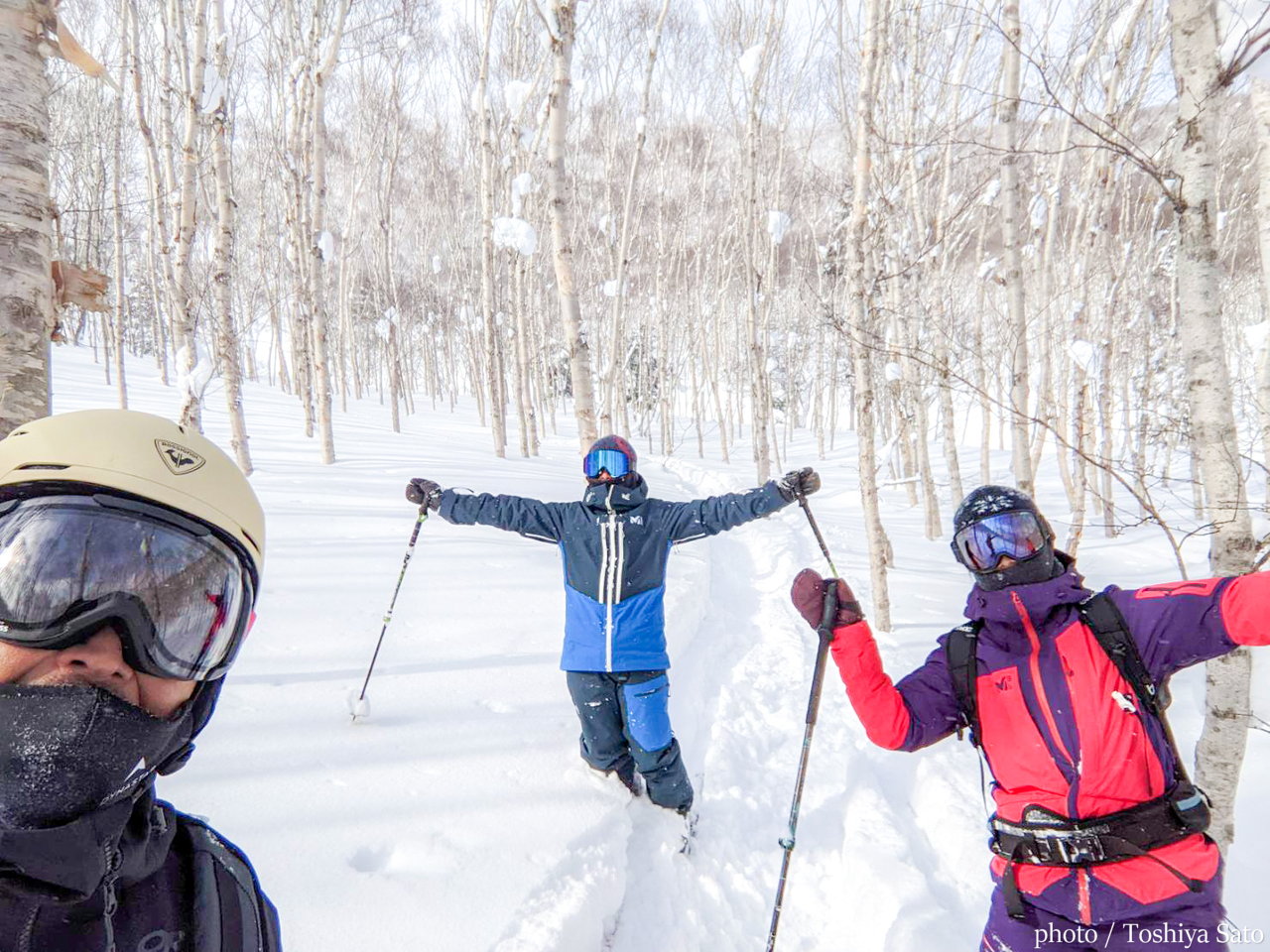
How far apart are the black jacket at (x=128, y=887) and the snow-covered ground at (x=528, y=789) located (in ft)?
4.89

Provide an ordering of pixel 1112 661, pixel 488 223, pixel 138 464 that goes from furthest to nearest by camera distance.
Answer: pixel 488 223
pixel 1112 661
pixel 138 464

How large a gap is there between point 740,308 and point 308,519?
2547 cm

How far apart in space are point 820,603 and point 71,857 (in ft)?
6.45

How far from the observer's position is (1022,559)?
2037 mm

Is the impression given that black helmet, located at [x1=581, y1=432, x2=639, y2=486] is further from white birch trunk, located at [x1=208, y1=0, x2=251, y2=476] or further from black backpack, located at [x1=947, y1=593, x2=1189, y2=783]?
white birch trunk, located at [x1=208, y1=0, x2=251, y2=476]

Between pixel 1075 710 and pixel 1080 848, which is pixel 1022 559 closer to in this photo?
pixel 1075 710

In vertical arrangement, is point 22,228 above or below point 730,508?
above

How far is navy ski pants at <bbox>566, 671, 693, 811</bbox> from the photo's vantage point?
3.06 m

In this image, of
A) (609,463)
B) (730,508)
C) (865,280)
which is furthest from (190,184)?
(865,280)

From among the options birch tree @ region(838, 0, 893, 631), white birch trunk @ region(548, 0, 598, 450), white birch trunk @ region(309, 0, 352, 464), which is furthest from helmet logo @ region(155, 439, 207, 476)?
white birch trunk @ region(309, 0, 352, 464)

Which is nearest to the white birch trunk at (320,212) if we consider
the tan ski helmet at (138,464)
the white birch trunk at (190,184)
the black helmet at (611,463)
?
the white birch trunk at (190,184)

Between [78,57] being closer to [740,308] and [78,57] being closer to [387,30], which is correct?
[387,30]

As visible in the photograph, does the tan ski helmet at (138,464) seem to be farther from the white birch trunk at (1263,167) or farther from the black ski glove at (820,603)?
the white birch trunk at (1263,167)

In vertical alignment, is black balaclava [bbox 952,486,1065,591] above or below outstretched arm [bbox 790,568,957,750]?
above
